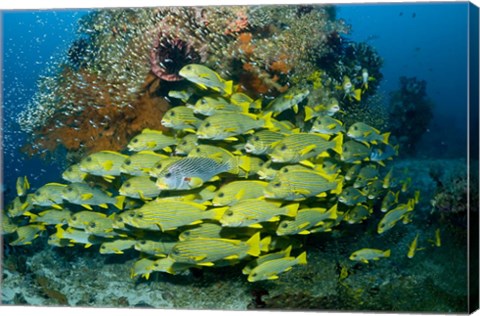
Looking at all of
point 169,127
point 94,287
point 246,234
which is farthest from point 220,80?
point 94,287

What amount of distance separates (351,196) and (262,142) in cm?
108

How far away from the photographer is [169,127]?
18.7 feet

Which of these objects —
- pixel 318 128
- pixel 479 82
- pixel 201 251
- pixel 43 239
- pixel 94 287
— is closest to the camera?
pixel 201 251

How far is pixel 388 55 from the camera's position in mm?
5574

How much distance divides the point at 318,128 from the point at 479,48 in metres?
1.59

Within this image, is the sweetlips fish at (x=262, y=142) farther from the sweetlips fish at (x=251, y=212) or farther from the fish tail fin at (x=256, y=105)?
the sweetlips fish at (x=251, y=212)

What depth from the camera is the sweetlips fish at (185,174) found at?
475 centimetres

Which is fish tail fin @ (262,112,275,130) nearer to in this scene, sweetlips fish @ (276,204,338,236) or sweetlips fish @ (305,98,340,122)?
sweetlips fish @ (305,98,340,122)

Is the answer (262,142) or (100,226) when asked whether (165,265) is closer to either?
(100,226)

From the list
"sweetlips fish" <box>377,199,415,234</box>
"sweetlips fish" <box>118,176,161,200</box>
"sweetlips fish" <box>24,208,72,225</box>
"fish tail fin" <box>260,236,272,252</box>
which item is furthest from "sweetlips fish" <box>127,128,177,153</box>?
"sweetlips fish" <box>377,199,415,234</box>

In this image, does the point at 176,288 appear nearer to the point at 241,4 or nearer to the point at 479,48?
the point at 241,4

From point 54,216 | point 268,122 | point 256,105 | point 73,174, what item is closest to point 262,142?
point 268,122

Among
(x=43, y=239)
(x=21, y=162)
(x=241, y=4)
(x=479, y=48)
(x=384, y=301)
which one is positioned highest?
(x=241, y=4)

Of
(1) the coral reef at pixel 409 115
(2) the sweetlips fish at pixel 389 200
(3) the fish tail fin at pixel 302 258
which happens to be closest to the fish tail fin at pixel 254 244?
(3) the fish tail fin at pixel 302 258
